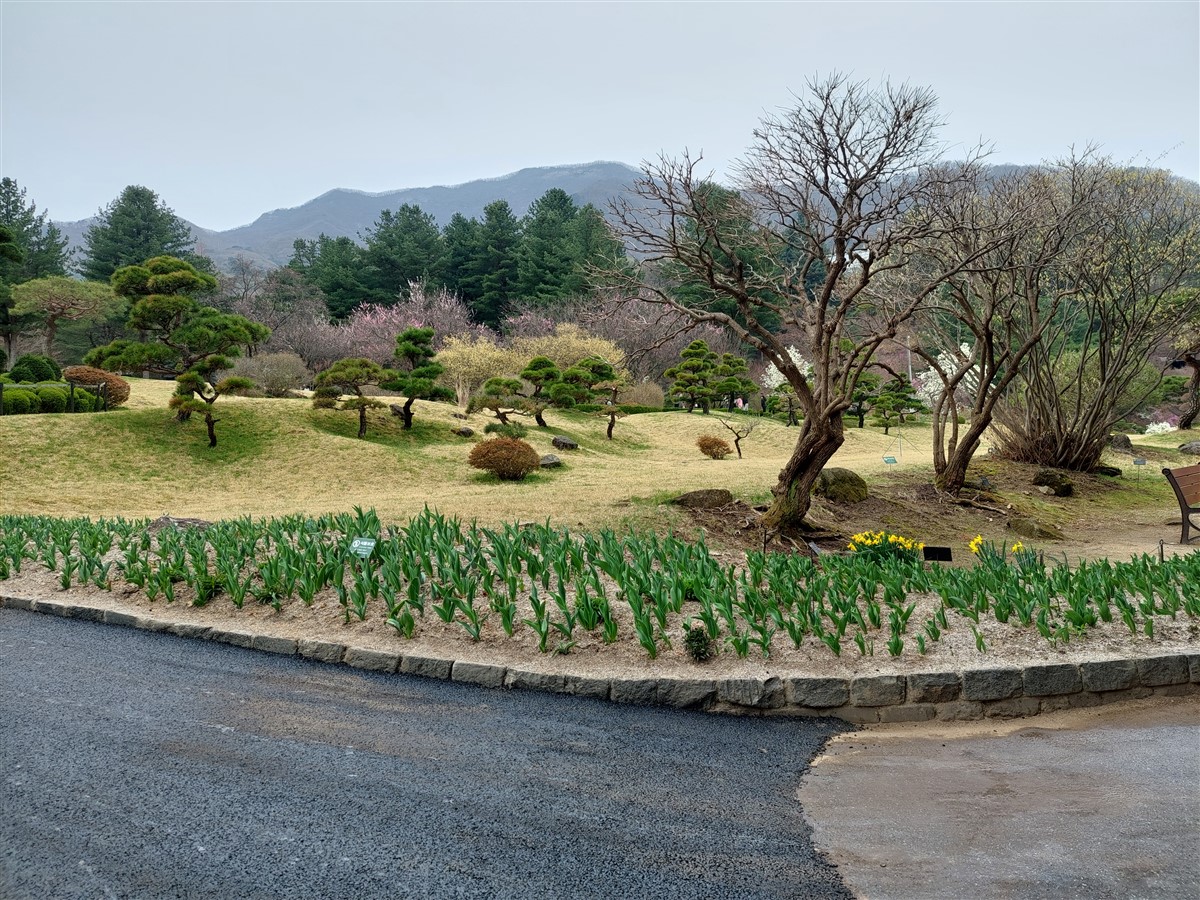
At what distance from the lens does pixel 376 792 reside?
355 cm

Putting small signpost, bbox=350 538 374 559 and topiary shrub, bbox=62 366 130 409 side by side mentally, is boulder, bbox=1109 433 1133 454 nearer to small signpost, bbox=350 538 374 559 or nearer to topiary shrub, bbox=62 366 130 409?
small signpost, bbox=350 538 374 559

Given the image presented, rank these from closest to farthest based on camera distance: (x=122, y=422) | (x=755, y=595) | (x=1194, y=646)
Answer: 1. (x=1194, y=646)
2. (x=755, y=595)
3. (x=122, y=422)

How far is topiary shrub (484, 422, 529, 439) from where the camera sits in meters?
21.5

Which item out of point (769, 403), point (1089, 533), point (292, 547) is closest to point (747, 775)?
point (292, 547)

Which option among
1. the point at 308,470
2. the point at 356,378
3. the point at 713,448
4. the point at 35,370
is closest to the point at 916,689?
the point at 308,470

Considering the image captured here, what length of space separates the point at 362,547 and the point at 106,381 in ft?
60.9

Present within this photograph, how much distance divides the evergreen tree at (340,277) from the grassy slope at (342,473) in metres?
24.1

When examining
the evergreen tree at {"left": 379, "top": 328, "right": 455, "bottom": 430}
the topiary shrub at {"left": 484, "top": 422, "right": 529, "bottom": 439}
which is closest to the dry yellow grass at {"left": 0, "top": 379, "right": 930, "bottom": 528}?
the topiary shrub at {"left": 484, "top": 422, "right": 529, "bottom": 439}

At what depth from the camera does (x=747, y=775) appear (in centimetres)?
385

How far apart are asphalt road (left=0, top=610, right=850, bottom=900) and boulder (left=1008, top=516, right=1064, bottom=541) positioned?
8.00m

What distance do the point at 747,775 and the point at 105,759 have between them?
2.98 metres

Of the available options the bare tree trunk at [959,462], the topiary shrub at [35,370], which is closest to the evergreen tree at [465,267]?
the topiary shrub at [35,370]

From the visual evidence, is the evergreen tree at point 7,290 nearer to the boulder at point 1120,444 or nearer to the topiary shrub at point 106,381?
the topiary shrub at point 106,381

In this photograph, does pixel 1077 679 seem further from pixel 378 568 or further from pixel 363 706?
pixel 378 568
